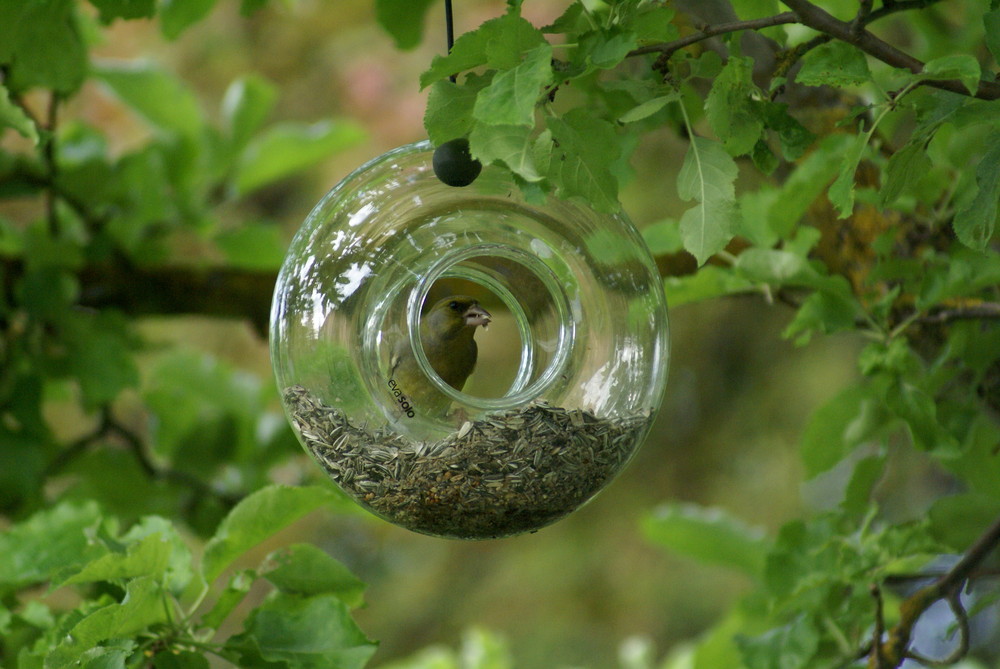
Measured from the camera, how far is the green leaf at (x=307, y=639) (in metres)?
1.18

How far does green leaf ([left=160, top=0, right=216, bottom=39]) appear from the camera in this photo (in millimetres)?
1640

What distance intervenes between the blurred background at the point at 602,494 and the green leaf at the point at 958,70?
301 cm

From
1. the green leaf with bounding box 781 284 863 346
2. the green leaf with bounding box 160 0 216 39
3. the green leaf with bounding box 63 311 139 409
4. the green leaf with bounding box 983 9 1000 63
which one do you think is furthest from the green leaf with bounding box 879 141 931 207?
the green leaf with bounding box 63 311 139 409

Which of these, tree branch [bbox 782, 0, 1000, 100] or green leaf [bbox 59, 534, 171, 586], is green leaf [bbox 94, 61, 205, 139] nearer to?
green leaf [bbox 59, 534, 171, 586]

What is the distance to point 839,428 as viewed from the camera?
4.84 feet

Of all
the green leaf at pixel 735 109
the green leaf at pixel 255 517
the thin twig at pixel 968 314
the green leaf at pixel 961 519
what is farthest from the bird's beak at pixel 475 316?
the green leaf at pixel 961 519

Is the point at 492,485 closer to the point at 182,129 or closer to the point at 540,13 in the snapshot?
the point at 182,129

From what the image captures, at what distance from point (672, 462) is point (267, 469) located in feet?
9.46

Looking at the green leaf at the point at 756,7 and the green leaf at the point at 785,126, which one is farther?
the green leaf at the point at 756,7

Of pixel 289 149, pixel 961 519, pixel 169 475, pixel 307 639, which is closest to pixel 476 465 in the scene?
pixel 307 639

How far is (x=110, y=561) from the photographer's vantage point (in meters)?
1.14

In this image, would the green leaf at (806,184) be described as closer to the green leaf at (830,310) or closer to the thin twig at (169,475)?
the green leaf at (830,310)

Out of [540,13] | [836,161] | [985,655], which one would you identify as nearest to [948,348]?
[836,161]

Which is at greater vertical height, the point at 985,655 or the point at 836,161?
the point at 836,161
